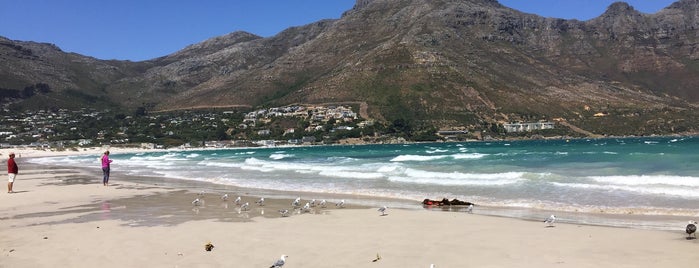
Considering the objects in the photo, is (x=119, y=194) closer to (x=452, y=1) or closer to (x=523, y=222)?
(x=523, y=222)

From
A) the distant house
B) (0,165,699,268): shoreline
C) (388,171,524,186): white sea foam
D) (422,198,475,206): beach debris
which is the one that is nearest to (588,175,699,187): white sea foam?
(388,171,524,186): white sea foam

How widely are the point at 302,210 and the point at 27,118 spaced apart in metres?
Answer: 162

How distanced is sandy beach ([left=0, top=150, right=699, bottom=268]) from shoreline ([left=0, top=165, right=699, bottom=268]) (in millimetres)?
19

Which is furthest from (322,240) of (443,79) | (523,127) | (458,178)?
(443,79)

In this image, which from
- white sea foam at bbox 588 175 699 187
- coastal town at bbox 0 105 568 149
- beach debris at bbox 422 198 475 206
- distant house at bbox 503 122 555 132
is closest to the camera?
beach debris at bbox 422 198 475 206

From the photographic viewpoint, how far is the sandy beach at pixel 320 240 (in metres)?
8.82

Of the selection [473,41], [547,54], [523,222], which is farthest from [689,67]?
[523,222]

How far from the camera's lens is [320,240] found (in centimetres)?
1080

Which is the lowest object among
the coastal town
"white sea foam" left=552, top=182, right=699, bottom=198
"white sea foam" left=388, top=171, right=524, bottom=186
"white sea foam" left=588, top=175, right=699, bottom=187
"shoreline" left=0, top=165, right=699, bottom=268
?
"shoreline" left=0, top=165, right=699, bottom=268

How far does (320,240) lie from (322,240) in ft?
0.15

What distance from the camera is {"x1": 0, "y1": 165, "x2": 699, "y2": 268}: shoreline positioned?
8828 mm

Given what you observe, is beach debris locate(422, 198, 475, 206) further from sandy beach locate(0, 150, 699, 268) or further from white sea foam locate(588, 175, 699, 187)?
white sea foam locate(588, 175, 699, 187)

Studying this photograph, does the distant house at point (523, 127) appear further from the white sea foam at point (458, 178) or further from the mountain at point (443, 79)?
the white sea foam at point (458, 178)

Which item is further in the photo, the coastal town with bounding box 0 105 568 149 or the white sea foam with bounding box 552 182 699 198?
the coastal town with bounding box 0 105 568 149
